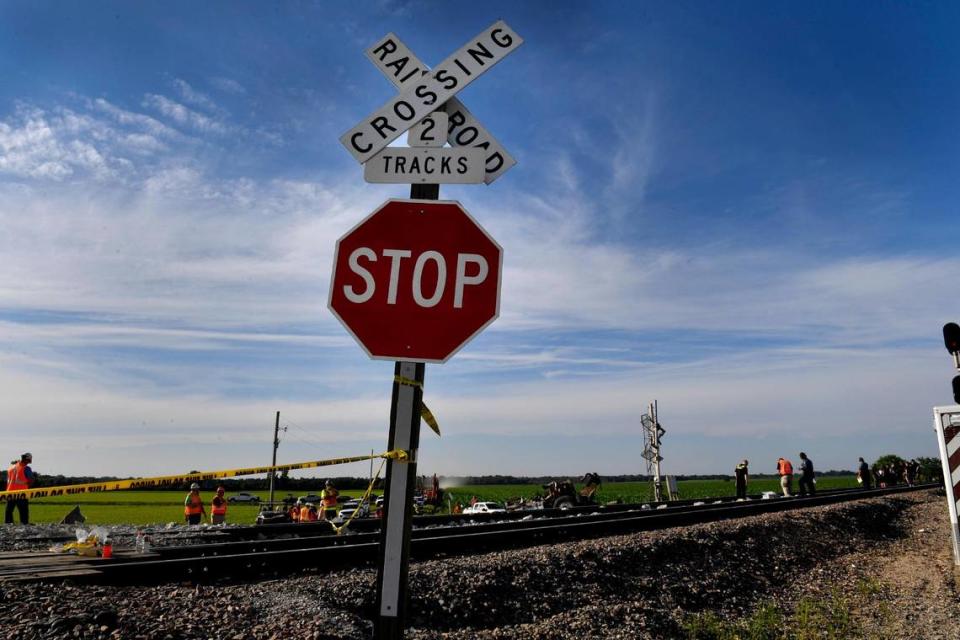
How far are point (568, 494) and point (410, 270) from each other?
2041 centimetres

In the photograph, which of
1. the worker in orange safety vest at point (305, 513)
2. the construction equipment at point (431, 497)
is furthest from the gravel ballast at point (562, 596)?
the construction equipment at point (431, 497)

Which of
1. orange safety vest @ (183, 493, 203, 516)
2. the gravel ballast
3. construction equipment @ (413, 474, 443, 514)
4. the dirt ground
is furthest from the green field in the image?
the dirt ground

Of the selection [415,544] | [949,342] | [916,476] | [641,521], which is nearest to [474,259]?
[415,544]

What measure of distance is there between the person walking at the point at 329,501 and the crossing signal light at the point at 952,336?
14.1m

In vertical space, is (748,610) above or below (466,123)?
below

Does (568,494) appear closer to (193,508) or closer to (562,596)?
(193,508)

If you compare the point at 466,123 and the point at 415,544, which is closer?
the point at 466,123

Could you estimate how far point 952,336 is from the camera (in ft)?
25.4

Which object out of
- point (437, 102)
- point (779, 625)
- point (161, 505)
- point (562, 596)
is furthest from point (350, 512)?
point (161, 505)

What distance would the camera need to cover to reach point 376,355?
123 inches

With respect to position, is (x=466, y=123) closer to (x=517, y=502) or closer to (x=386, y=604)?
(x=386, y=604)

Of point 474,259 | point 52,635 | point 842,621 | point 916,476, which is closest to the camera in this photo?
point 474,259

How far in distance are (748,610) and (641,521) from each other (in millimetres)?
6488

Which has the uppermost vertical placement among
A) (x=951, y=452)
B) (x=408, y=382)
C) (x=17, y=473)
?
(x=408, y=382)
